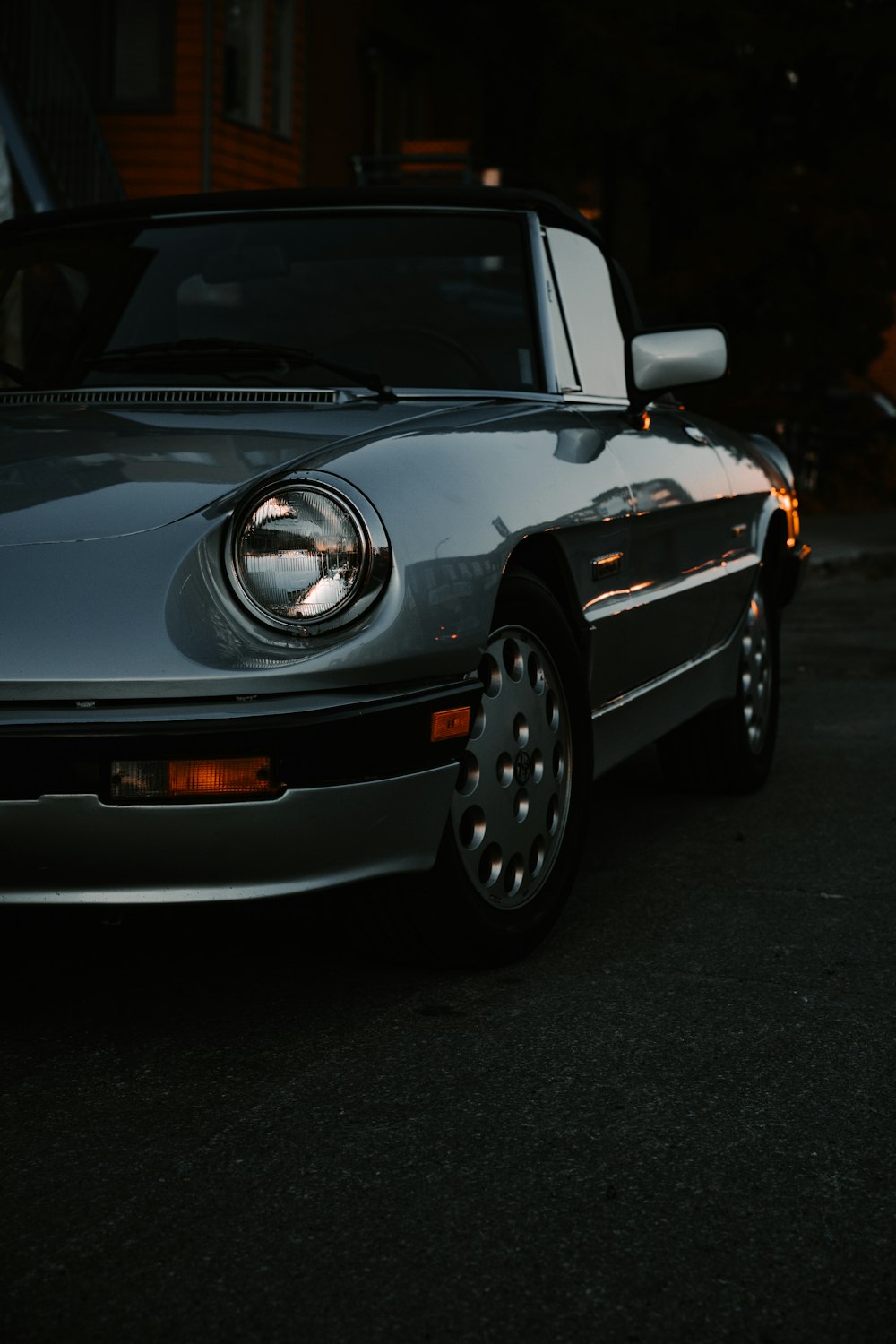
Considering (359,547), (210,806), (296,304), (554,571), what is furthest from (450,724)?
(296,304)

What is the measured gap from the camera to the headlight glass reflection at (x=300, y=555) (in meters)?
3.06

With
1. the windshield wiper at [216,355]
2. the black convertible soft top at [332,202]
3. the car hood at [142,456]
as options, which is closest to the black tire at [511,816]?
the car hood at [142,456]

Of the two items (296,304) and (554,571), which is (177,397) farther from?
(554,571)

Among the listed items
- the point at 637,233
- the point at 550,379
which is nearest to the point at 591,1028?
the point at 550,379

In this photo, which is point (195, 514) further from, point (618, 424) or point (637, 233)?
point (637, 233)

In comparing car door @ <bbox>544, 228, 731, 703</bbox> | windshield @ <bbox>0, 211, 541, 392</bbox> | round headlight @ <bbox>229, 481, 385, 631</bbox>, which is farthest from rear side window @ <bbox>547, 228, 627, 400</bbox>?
round headlight @ <bbox>229, 481, 385, 631</bbox>

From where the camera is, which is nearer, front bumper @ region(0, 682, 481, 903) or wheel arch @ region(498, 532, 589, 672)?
front bumper @ region(0, 682, 481, 903)

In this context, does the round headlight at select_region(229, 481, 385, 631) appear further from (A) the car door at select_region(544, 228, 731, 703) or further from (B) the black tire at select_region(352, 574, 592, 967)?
(A) the car door at select_region(544, 228, 731, 703)

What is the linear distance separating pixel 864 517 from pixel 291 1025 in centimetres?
1840

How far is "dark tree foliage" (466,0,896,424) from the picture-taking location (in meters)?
19.6

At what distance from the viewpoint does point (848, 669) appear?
8.99 metres

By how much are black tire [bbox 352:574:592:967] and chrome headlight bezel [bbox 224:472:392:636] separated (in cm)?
48

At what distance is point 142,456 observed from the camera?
3.36m

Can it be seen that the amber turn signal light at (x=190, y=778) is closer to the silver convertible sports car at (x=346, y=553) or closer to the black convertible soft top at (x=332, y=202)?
the silver convertible sports car at (x=346, y=553)
